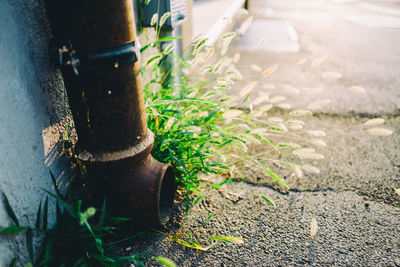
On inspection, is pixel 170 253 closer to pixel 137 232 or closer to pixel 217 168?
pixel 137 232

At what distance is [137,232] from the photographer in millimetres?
1643

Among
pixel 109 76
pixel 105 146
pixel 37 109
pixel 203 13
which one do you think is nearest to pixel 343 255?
pixel 105 146

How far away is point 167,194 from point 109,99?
74 centimetres

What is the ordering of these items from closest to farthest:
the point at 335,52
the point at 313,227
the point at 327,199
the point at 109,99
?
the point at 109,99 → the point at 313,227 → the point at 327,199 → the point at 335,52

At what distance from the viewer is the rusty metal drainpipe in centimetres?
117

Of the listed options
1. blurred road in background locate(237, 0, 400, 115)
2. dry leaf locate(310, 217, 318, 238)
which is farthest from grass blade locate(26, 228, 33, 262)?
blurred road in background locate(237, 0, 400, 115)

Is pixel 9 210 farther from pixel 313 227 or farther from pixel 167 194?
pixel 313 227

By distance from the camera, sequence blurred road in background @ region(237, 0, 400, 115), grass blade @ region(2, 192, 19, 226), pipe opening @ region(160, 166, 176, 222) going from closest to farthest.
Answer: grass blade @ region(2, 192, 19, 226) < pipe opening @ region(160, 166, 176, 222) < blurred road in background @ region(237, 0, 400, 115)

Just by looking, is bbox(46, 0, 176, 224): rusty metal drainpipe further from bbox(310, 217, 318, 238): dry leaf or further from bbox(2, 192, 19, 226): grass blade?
bbox(310, 217, 318, 238): dry leaf

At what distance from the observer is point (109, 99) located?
128 centimetres

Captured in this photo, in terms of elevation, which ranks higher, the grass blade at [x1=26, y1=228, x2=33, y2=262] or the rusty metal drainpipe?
the rusty metal drainpipe

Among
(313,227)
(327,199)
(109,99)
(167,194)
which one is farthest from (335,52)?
(109,99)

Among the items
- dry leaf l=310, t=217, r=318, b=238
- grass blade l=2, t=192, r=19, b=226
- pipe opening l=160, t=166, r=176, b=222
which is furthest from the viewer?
pipe opening l=160, t=166, r=176, b=222

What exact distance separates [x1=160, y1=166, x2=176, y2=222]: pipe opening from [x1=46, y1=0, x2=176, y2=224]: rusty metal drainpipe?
0.08 metres
